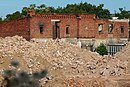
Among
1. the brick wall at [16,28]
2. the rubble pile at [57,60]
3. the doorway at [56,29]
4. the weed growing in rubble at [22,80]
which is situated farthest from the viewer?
the doorway at [56,29]

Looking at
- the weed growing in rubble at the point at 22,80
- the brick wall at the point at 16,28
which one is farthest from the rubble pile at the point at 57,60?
the weed growing in rubble at the point at 22,80

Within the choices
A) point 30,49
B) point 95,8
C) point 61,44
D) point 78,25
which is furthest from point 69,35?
point 95,8

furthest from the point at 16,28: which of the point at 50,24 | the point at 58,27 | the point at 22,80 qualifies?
the point at 22,80

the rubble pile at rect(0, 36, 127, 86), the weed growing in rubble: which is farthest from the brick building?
the weed growing in rubble

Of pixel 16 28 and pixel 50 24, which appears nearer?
pixel 50 24

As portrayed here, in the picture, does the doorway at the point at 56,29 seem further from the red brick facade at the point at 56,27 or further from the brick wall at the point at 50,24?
the brick wall at the point at 50,24

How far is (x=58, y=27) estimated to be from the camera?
34000 millimetres

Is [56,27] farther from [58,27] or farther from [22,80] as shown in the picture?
[22,80]

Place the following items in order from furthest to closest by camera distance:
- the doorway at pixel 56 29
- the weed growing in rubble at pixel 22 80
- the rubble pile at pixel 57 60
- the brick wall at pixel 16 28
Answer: the doorway at pixel 56 29 < the brick wall at pixel 16 28 < the rubble pile at pixel 57 60 < the weed growing in rubble at pixel 22 80

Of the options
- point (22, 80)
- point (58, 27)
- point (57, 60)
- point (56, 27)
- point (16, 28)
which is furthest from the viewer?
point (16, 28)

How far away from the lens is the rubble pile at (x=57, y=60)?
52.7 feet

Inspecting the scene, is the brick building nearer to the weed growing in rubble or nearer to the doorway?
the doorway

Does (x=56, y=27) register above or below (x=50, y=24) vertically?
below

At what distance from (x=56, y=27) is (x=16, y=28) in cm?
369
